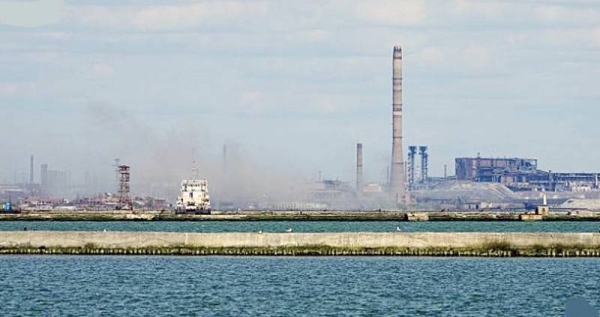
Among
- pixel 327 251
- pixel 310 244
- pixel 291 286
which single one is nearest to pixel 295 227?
pixel 327 251

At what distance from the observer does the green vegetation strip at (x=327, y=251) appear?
80188 millimetres

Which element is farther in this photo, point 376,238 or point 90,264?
point 376,238

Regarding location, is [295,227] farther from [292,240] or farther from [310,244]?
[310,244]

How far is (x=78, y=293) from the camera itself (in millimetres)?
57812

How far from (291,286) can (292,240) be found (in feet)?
67.1

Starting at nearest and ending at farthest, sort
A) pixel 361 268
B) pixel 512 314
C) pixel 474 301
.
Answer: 1. pixel 512 314
2. pixel 474 301
3. pixel 361 268

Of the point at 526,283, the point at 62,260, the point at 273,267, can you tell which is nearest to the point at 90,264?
the point at 62,260

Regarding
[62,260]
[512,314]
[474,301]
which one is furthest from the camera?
[62,260]

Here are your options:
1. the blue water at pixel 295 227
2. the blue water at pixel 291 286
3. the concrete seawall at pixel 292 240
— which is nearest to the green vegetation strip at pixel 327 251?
the concrete seawall at pixel 292 240

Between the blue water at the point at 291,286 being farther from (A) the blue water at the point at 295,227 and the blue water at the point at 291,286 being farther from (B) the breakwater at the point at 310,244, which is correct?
(A) the blue water at the point at 295,227

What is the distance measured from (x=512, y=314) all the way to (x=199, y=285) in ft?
Answer: 53.4

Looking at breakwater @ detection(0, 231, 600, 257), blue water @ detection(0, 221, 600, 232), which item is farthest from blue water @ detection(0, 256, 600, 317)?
blue water @ detection(0, 221, 600, 232)

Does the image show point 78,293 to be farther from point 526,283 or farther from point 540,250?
point 540,250

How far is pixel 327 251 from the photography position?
81.6 m
